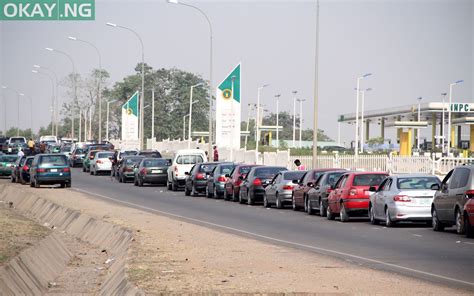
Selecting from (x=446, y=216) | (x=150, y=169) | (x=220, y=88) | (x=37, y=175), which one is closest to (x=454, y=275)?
(x=446, y=216)

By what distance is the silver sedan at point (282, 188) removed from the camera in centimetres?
4109

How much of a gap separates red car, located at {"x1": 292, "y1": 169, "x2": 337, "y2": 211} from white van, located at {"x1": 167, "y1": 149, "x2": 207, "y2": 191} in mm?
Result: 16856

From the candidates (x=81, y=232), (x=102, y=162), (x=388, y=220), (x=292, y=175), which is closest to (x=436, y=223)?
(x=388, y=220)

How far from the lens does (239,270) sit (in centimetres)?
1739

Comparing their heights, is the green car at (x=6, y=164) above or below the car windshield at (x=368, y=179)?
below

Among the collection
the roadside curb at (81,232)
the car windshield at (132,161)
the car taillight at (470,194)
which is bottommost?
the roadside curb at (81,232)

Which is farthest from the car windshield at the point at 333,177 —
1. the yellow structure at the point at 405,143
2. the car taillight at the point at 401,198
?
the yellow structure at the point at 405,143

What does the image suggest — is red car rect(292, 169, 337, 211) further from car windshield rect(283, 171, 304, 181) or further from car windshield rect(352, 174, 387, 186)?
car windshield rect(352, 174, 387, 186)

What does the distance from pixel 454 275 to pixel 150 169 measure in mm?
44387

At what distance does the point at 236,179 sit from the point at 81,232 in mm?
14846

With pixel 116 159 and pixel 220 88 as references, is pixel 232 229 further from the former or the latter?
pixel 116 159

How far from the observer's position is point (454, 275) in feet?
58.7

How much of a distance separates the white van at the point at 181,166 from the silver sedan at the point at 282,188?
14.3 meters

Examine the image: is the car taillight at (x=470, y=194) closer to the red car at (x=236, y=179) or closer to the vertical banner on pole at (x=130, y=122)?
the red car at (x=236, y=179)
